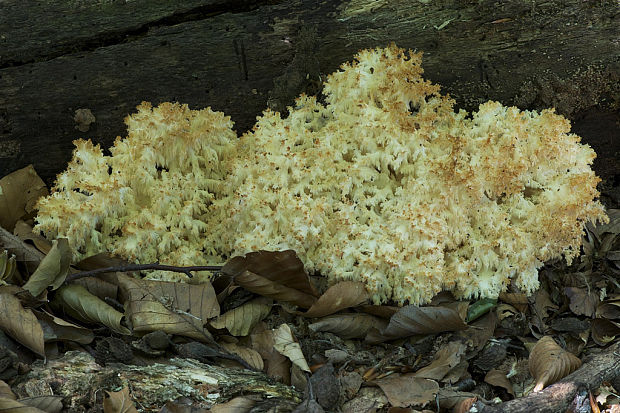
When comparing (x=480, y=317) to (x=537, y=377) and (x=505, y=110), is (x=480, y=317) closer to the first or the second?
(x=537, y=377)

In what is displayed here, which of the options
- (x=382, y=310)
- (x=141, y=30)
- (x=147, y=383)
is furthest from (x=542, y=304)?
(x=141, y=30)

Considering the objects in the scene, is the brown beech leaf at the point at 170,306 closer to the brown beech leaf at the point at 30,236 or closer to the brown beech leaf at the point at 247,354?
the brown beech leaf at the point at 247,354

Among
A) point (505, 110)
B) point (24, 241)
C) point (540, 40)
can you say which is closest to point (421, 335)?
point (505, 110)

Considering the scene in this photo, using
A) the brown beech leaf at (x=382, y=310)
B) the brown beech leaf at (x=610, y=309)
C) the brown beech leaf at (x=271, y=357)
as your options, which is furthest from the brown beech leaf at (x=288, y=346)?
the brown beech leaf at (x=610, y=309)

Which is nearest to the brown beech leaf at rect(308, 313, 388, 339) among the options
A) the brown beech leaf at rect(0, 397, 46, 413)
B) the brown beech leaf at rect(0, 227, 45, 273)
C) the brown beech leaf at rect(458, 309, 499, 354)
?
the brown beech leaf at rect(458, 309, 499, 354)

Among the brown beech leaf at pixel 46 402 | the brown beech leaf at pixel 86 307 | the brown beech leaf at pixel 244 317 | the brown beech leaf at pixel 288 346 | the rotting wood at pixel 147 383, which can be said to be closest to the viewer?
the brown beech leaf at pixel 46 402
